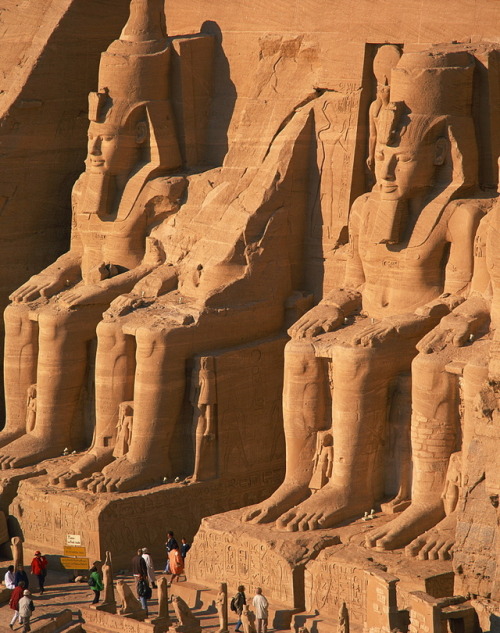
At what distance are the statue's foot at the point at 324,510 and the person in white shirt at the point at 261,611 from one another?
3.84ft

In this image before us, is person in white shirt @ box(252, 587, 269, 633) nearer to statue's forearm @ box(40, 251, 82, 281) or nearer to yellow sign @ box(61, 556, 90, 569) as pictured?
yellow sign @ box(61, 556, 90, 569)

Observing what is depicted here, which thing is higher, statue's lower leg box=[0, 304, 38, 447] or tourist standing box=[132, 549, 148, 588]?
statue's lower leg box=[0, 304, 38, 447]

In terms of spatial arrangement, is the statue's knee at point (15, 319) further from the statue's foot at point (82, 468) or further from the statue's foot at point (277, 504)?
the statue's foot at point (277, 504)

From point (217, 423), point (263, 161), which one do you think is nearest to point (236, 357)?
point (217, 423)

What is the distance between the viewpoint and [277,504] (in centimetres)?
2081

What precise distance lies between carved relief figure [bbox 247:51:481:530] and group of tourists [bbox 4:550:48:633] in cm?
234

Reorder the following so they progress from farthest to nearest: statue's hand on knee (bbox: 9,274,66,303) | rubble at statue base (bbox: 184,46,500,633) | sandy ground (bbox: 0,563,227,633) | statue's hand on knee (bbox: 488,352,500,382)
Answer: statue's hand on knee (bbox: 9,274,66,303)
sandy ground (bbox: 0,563,227,633)
rubble at statue base (bbox: 184,46,500,633)
statue's hand on knee (bbox: 488,352,500,382)

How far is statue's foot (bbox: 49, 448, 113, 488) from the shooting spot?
72.6 feet

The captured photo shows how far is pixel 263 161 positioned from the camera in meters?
22.8

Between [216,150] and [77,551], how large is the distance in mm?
5344

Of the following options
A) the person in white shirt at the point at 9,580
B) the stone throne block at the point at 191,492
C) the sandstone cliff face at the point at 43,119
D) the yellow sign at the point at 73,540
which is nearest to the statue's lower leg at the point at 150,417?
the stone throne block at the point at 191,492

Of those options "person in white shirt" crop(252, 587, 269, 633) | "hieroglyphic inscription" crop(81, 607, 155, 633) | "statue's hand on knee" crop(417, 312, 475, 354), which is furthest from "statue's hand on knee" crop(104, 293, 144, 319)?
"person in white shirt" crop(252, 587, 269, 633)

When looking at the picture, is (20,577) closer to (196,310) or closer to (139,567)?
(139,567)

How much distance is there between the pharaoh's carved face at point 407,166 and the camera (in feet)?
68.1
